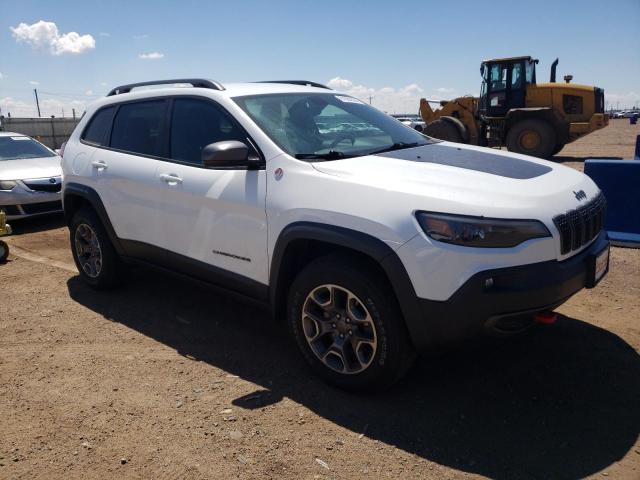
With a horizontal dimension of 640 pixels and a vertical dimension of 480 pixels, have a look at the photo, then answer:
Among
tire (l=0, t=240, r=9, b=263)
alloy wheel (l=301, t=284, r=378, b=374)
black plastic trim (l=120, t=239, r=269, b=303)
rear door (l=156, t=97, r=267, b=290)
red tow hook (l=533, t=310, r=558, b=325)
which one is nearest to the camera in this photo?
red tow hook (l=533, t=310, r=558, b=325)

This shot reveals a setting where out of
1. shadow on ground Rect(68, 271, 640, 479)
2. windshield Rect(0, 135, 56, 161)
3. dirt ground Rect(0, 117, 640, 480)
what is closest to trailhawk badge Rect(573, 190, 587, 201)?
dirt ground Rect(0, 117, 640, 480)

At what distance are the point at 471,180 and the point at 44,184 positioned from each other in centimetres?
733

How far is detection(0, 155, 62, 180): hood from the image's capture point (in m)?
8.19

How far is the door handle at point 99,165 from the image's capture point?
4579 mm

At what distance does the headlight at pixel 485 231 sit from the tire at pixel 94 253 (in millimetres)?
3308

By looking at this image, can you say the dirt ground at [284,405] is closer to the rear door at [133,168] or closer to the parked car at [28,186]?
the rear door at [133,168]

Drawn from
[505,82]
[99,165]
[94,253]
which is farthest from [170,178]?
[505,82]

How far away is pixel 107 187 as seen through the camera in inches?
179

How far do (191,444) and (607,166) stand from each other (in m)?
5.13

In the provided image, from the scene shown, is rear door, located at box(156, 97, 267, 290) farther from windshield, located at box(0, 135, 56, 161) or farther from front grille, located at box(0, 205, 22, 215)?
windshield, located at box(0, 135, 56, 161)

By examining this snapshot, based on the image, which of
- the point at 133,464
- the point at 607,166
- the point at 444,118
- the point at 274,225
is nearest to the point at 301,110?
the point at 274,225

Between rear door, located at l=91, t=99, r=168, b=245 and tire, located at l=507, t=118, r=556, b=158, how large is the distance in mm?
13643

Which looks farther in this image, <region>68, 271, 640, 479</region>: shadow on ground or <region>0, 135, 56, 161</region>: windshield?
<region>0, 135, 56, 161</region>: windshield

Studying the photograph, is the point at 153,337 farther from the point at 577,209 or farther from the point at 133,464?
the point at 577,209
